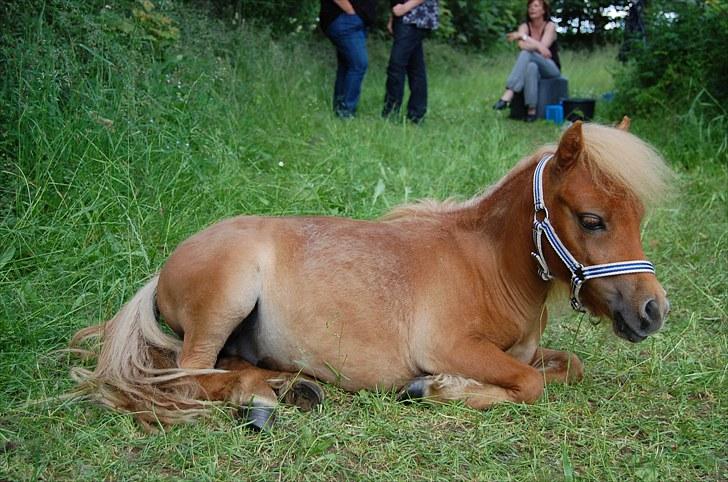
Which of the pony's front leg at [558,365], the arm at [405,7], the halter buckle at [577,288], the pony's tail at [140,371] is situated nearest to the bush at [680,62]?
the arm at [405,7]

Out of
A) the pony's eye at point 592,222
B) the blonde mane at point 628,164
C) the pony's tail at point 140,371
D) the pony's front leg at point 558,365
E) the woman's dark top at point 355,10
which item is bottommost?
the pony's tail at point 140,371

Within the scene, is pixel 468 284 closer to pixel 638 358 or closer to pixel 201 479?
pixel 638 358

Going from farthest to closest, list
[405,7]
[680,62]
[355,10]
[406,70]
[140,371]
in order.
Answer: [406,70] < [405,7] < [355,10] < [680,62] < [140,371]

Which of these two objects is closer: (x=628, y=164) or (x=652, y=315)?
(x=652, y=315)

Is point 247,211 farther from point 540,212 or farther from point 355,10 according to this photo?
point 355,10

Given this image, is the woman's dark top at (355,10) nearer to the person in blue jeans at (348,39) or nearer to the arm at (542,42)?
the person in blue jeans at (348,39)

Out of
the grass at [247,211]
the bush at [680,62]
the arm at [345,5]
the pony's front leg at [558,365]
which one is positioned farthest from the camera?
the arm at [345,5]

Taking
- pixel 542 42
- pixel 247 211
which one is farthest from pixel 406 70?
pixel 247 211

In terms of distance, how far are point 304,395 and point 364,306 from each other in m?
0.45

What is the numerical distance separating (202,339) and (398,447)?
975mm

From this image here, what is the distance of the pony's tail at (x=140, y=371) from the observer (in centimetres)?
309

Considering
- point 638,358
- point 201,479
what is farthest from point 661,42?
point 201,479

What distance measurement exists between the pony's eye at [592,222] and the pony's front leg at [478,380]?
680 millimetres

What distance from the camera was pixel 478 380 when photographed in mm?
3266
